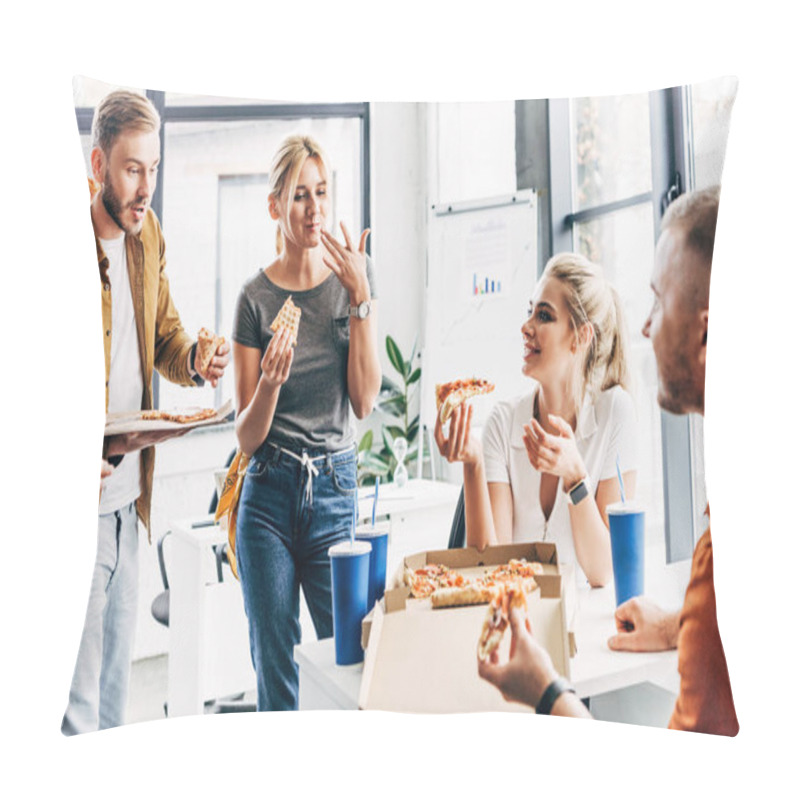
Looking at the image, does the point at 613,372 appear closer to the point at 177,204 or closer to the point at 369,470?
the point at 369,470

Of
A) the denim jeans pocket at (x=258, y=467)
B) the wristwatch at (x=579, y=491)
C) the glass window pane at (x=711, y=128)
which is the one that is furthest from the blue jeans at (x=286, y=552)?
the glass window pane at (x=711, y=128)

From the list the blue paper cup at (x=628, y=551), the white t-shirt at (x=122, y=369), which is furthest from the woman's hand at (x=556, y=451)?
the white t-shirt at (x=122, y=369)

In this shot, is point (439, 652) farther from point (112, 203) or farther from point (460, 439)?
point (112, 203)

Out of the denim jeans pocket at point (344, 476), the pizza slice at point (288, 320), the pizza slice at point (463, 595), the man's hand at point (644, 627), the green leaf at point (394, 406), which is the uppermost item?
the pizza slice at point (288, 320)

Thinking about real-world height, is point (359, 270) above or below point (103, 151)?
below

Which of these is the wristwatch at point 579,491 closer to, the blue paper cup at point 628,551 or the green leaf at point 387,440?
the blue paper cup at point 628,551

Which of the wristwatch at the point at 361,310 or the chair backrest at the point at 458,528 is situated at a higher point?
the wristwatch at the point at 361,310

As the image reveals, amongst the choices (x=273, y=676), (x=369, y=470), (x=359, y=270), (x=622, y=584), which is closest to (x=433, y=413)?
(x=369, y=470)

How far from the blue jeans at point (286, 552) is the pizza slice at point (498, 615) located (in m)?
0.28

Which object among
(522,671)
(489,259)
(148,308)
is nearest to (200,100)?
(148,308)

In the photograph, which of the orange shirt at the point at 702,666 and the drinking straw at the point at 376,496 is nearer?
Answer: the orange shirt at the point at 702,666

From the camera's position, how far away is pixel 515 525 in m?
1.46

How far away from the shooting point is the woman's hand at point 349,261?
146cm

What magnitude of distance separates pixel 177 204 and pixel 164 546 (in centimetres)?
62
